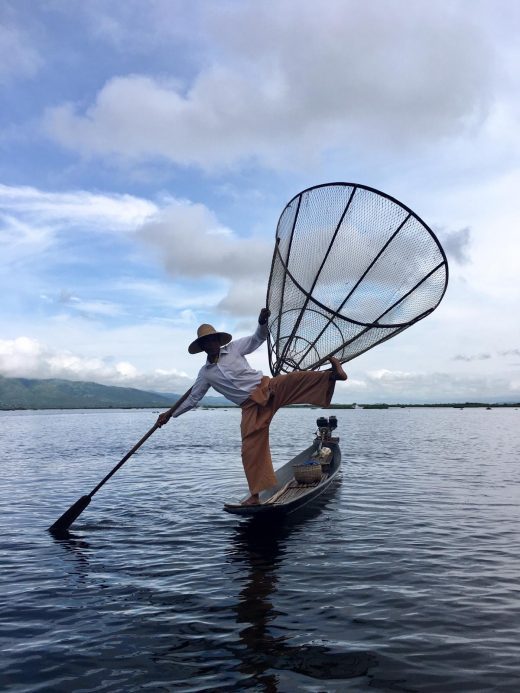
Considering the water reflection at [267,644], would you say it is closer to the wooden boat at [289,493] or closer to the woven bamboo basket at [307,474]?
the wooden boat at [289,493]

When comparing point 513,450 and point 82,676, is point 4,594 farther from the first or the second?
point 513,450

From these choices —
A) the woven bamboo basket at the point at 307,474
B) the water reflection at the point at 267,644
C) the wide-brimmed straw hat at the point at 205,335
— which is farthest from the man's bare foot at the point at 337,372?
the woven bamboo basket at the point at 307,474

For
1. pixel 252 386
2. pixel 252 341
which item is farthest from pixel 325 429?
pixel 252 341

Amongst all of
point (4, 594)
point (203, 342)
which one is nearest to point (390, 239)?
point (203, 342)

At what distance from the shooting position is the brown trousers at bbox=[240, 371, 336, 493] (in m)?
8.99

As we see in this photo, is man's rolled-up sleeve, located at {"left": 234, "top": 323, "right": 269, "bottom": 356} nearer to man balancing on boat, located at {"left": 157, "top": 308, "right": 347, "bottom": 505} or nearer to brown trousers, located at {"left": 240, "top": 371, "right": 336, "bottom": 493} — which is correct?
man balancing on boat, located at {"left": 157, "top": 308, "right": 347, "bottom": 505}

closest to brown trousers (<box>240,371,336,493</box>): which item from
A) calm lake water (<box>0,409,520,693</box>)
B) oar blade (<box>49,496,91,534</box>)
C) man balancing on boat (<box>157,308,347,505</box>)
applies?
man balancing on boat (<box>157,308,347,505</box>)

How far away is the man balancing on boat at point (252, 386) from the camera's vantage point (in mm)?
9227

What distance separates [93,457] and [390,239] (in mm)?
28707

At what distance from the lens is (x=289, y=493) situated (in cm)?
1387

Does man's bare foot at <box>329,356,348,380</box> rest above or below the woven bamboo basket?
above

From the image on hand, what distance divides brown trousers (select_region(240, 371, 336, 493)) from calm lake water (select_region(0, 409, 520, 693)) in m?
1.65

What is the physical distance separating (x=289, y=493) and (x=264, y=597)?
19.6 ft

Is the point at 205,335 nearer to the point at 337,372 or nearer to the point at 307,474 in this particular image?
the point at 337,372
